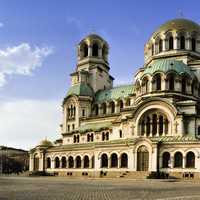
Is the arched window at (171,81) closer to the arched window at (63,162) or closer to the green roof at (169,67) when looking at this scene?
the green roof at (169,67)

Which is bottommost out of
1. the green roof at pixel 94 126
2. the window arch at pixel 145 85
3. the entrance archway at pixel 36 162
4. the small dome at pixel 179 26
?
the entrance archway at pixel 36 162

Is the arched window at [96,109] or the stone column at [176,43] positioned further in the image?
the arched window at [96,109]

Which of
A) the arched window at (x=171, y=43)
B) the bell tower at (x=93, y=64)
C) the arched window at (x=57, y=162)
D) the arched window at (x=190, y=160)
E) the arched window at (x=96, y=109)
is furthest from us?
the bell tower at (x=93, y=64)

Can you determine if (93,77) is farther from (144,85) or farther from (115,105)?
(144,85)

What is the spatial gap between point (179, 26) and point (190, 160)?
100.0 feet

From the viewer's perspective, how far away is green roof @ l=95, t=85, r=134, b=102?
86.9m

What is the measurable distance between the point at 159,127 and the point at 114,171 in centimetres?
980

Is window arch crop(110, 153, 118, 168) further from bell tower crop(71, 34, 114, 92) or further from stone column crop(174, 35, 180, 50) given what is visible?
bell tower crop(71, 34, 114, 92)

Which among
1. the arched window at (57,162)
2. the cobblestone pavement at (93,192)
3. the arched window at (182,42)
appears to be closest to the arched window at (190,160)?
the cobblestone pavement at (93,192)

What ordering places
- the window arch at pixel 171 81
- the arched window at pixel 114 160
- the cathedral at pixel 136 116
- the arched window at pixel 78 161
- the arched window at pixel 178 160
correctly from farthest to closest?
the arched window at pixel 78 161 < the window arch at pixel 171 81 < the arched window at pixel 114 160 < the cathedral at pixel 136 116 < the arched window at pixel 178 160

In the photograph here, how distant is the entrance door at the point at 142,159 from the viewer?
65.1m

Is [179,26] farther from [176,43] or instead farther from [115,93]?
[115,93]

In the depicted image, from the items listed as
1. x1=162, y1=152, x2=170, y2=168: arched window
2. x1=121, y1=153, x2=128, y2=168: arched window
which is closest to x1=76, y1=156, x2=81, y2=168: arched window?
x1=121, y1=153, x2=128, y2=168: arched window

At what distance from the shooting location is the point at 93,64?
310ft
